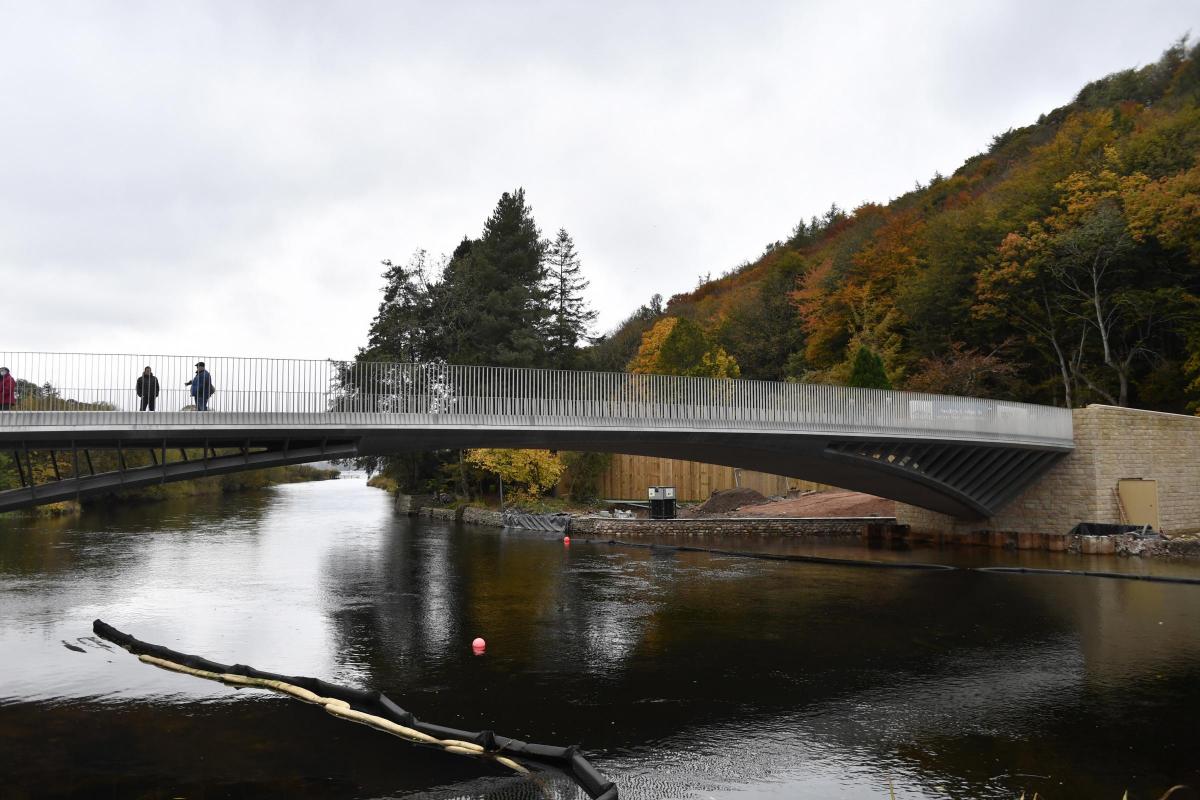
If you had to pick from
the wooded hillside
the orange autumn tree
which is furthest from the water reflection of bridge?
the orange autumn tree

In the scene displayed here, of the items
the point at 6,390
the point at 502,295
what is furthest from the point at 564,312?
the point at 6,390

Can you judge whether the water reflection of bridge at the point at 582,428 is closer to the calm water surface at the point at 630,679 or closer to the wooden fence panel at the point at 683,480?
the calm water surface at the point at 630,679

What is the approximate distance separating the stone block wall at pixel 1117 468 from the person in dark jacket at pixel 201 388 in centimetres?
2760

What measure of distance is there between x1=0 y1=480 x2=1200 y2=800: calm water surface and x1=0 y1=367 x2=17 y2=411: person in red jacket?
14.2ft

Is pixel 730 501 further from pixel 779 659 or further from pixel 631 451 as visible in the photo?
pixel 779 659

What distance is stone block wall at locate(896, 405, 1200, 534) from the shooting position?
94.4 ft

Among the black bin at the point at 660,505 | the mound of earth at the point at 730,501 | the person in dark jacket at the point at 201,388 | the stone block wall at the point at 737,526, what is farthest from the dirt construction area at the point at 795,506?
the person in dark jacket at the point at 201,388

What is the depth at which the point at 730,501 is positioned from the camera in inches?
1534

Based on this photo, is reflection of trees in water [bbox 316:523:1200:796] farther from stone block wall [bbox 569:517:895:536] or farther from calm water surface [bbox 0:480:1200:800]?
stone block wall [bbox 569:517:895:536]

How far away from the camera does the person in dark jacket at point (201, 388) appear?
16.5m

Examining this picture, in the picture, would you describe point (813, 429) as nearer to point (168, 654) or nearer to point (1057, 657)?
point (1057, 657)

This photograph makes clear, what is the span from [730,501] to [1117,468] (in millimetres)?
15740

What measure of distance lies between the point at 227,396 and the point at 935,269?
37.3 metres

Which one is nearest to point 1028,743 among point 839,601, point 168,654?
point 839,601
